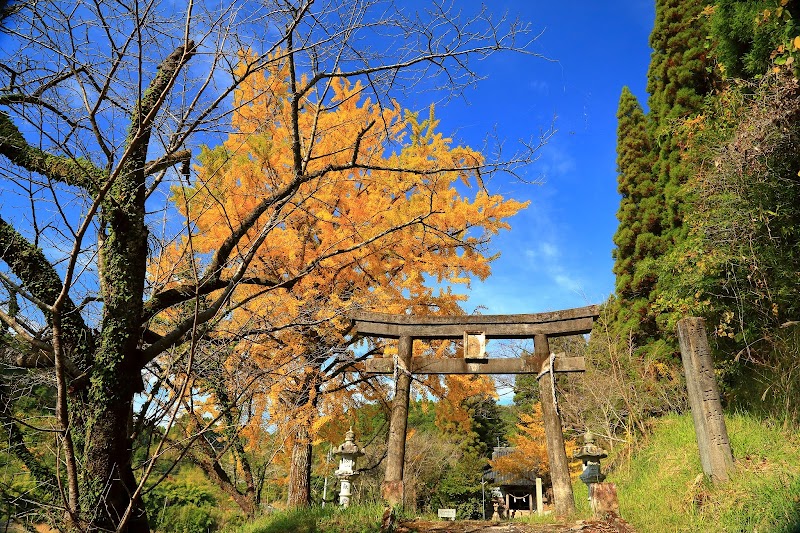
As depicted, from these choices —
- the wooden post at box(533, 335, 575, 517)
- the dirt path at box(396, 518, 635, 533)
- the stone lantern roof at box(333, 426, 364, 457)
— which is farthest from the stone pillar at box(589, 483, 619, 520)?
the stone lantern roof at box(333, 426, 364, 457)

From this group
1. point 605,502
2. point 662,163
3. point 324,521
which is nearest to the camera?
point 605,502

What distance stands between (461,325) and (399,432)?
1946mm

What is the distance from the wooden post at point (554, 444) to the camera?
6.63 m

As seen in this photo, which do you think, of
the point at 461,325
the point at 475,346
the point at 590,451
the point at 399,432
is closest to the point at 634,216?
the point at 590,451

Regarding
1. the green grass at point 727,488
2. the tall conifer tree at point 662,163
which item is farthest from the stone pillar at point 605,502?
the tall conifer tree at point 662,163

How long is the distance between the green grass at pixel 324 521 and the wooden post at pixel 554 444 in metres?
2.44

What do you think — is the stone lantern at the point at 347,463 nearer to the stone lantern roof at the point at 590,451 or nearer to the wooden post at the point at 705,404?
the stone lantern roof at the point at 590,451

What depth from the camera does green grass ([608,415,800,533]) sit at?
4580 millimetres

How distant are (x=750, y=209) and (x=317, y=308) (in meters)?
6.35

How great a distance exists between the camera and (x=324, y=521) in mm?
6684

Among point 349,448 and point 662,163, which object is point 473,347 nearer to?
point 349,448

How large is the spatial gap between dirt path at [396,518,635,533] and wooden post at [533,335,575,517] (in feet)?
1.64

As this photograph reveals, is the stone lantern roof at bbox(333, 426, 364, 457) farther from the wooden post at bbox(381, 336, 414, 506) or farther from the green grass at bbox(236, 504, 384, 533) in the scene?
the green grass at bbox(236, 504, 384, 533)

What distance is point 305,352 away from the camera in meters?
8.25
